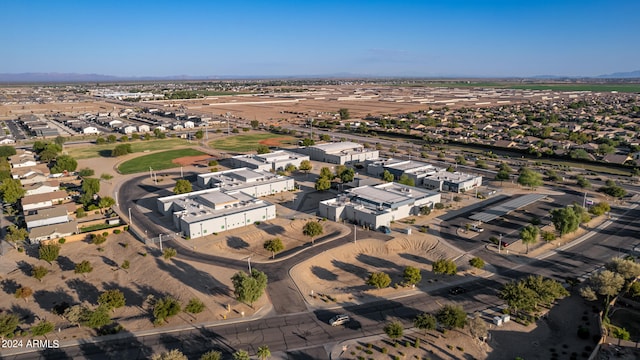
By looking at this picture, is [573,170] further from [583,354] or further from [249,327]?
[249,327]

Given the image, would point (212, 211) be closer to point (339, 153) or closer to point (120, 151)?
point (339, 153)

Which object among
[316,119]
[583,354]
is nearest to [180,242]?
[583,354]

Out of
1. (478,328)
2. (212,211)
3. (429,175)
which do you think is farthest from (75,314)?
(429,175)

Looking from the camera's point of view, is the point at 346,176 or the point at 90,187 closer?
the point at 90,187

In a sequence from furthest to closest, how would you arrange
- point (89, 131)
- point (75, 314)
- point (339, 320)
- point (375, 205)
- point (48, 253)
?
point (89, 131), point (375, 205), point (48, 253), point (339, 320), point (75, 314)

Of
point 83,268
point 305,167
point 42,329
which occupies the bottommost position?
point 42,329

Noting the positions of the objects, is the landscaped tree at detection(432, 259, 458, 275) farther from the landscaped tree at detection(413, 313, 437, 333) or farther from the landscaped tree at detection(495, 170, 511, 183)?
the landscaped tree at detection(495, 170, 511, 183)

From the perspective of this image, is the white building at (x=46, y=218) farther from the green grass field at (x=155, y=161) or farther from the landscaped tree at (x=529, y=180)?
the landscaped tree at (x=529, y=180)
